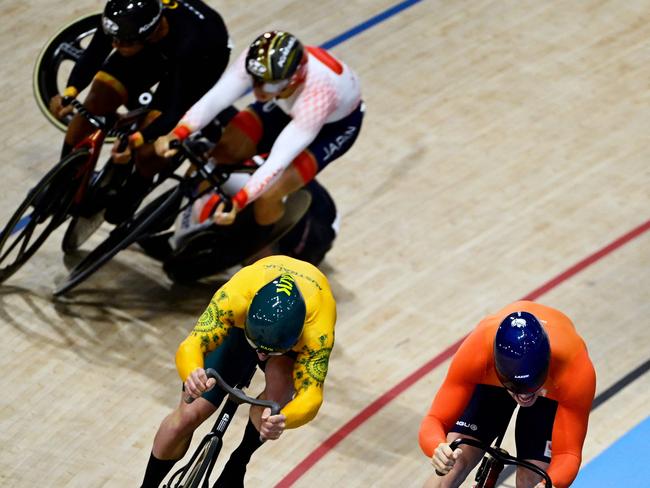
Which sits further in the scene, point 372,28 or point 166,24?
point 372,28

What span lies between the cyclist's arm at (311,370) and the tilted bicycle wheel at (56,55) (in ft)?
8.84

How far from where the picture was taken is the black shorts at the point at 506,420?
466 centimetres

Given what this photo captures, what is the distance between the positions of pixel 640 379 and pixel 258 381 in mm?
1613

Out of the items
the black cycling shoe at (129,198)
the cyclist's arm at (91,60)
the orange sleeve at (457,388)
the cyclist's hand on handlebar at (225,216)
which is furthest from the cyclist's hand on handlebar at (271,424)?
the cyclist's arm at (91,60)

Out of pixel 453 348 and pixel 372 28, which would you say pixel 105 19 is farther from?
pixel 372 28

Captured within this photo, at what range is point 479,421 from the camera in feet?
15.4

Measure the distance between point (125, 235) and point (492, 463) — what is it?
2.40 metres

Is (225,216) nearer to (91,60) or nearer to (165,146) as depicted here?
(165,146)

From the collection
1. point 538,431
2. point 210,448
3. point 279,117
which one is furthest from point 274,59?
point 538,431

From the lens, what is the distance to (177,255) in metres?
6.58

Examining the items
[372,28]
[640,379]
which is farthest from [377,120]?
[640,379]

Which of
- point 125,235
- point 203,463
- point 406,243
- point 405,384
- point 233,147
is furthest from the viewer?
point 406,243

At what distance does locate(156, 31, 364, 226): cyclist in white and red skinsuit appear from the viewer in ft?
19.7

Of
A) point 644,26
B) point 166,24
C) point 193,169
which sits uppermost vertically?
point 166,24
